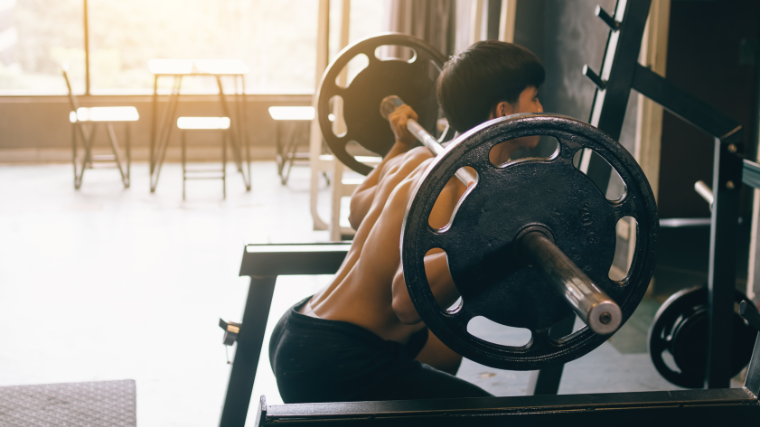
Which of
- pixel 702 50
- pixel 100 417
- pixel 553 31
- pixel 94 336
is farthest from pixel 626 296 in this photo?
pixel 553 31

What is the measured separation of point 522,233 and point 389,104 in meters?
1.09

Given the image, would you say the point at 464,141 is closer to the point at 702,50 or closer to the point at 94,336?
the point at 94,336

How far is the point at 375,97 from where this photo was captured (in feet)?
6.24

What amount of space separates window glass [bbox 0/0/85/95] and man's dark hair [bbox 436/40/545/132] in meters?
5.06

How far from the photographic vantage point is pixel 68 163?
5.41 metres

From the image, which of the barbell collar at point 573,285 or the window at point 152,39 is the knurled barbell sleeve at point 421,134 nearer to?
the barbell collar at point 573,285

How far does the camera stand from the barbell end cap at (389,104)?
1856 millimetres

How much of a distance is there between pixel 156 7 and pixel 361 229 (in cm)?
509

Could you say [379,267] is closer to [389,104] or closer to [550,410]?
[550,410]

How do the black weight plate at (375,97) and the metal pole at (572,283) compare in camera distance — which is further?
the black weight plate at (375,97)

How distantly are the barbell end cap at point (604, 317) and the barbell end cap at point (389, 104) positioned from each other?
1.29 m

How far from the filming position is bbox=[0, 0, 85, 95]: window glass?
543cm

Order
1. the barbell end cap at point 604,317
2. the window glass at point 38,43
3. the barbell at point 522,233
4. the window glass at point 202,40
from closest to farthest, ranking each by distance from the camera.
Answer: the barbell end cap at point 604,317 → the barbell at point 522,233 → the window glass at point 38,43 → the window glass at point 202,40

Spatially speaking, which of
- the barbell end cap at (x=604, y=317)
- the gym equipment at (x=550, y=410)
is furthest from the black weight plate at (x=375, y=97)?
the barbell end cap at (x=604, y=317)
